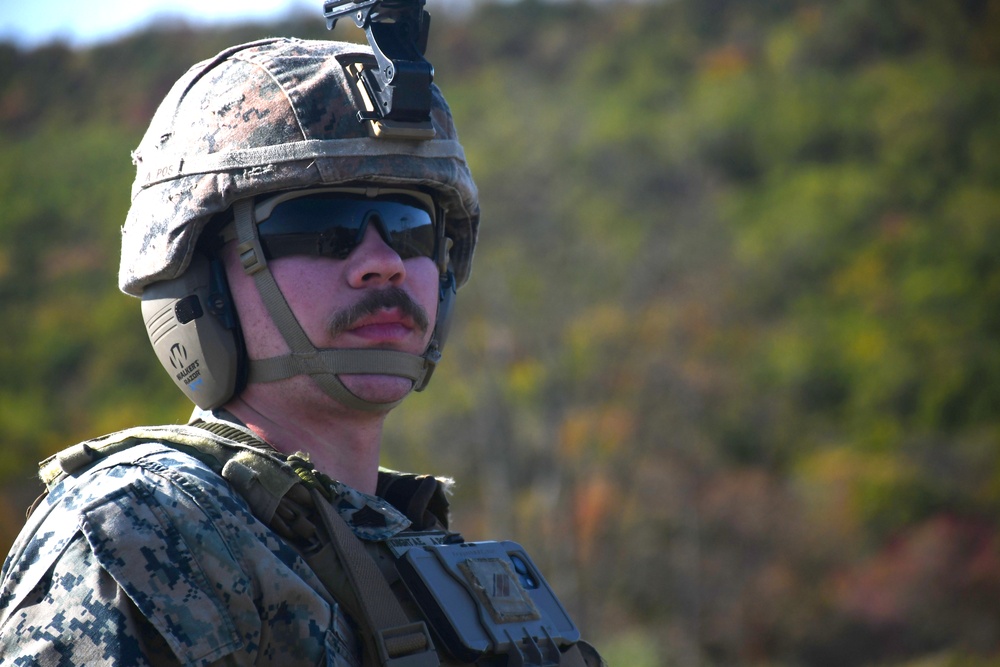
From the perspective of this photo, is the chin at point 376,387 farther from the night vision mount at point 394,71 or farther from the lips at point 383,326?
the night vision mount at point 394,71

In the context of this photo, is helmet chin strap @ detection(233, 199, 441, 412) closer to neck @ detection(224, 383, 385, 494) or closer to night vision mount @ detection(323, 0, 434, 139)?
neck @ detection(224, 383, 385, 494)

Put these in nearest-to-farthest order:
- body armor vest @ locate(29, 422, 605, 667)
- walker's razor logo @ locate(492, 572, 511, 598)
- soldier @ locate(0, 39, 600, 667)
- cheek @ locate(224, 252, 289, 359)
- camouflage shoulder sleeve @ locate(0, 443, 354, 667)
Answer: camouflage shoulder sleeve @ locate(0, 443, 354, 667), soldier @ locate(0, 39, 600, 667), body armor vest @ locate(29, 422, 605, 667), walker's razor logo @ locate(492, 572, 511, 598), cheek @ locate(224, 252, 289, 359)

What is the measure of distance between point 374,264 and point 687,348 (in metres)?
24.9

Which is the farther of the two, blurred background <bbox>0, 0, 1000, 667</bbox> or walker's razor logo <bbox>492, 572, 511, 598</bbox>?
blurred background <bbox>0, 0, 1000, 667</bbox>

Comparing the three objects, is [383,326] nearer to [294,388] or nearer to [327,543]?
[294,388]

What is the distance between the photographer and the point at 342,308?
305 centimetres

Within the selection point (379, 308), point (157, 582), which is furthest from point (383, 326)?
point (157, 582)

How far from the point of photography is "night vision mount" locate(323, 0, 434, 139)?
3.11 metres

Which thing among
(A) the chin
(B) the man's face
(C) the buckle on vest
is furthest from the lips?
(C) the buckle on vest

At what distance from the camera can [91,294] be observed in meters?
32.5

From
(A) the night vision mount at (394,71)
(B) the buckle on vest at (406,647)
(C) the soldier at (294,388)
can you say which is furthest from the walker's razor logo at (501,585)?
(A) the night vision mount at (394,71)

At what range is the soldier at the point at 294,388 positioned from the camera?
2.52m

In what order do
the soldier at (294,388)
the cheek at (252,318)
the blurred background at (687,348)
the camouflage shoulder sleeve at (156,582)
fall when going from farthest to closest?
1. the blurred background at (687,348)
2. the cheek at (252,318)
3. the soldier at (294,388)
4. the camouflage shoulder sleeve at (156,582)

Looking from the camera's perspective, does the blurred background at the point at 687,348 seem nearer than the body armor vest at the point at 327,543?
No
